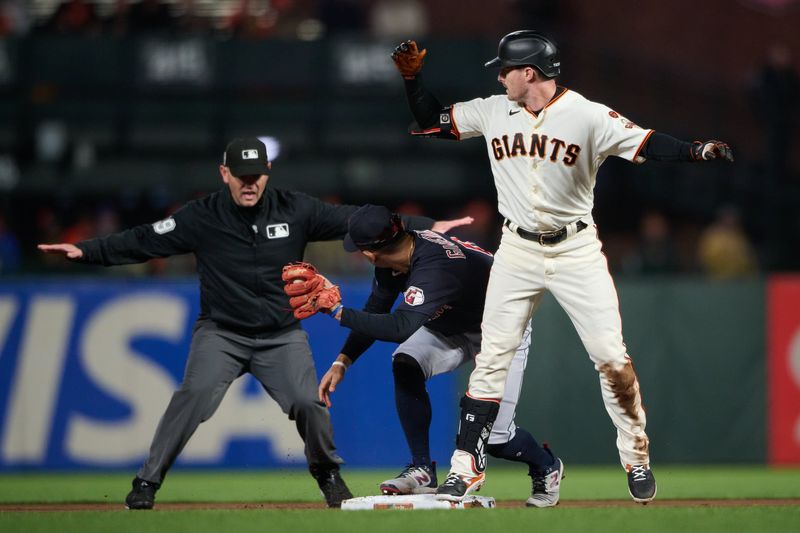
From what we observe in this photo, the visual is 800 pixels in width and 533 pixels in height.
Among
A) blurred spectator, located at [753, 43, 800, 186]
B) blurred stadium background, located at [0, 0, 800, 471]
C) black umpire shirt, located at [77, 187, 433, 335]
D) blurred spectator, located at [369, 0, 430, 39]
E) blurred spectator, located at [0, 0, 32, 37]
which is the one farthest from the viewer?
blurred spectator, located at [369, 0, 430, 39]

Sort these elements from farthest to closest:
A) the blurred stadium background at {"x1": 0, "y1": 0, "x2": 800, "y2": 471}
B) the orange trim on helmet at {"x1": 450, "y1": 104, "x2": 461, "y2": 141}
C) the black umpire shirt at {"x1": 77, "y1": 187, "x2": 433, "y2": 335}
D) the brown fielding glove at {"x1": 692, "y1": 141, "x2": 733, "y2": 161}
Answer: the blurred stadium background at {"x1": 0, "y1": 0, "x2": 800, "y2": 471} → the black umpire shirt at {"x1": 77, "y1": 187, "x2": 433, "y2": 335} → the orange trim on helmet at {"x1": 450, "y1": 104, "x2": 461, "y2": 141} → the brown fielding glove at {"x1": 692, "y1": 141, "x2": 733, "y2": 161}

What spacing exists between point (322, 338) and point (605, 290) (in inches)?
184

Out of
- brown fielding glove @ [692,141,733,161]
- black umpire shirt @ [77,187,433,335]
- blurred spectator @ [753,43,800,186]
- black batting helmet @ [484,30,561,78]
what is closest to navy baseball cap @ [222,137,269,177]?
black umpire shirt @ [77,187,433,335]

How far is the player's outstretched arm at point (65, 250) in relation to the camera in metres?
6.82

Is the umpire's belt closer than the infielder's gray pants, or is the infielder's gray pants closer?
the umpire's belt

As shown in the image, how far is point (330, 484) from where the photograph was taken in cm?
700

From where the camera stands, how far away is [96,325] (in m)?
10.8

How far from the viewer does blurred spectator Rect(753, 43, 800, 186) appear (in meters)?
13.9

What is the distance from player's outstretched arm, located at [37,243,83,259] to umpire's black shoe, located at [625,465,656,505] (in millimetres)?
3159

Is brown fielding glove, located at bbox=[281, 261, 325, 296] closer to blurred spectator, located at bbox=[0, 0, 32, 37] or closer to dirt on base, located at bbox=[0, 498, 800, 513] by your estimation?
dirt on base, located at bbox=[0, 498, 800, 513]

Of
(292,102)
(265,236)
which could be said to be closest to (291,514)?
(265,236)

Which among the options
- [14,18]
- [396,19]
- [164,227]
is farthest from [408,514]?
[14,18]

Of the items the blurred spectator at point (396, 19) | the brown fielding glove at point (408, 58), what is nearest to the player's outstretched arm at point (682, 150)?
the brown fielding glove at point (408, 58)

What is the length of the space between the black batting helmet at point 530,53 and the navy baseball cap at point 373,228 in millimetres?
996
